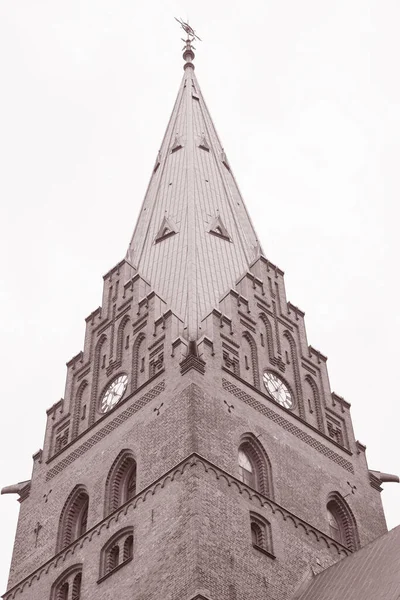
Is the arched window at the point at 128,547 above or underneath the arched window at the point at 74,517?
underneath

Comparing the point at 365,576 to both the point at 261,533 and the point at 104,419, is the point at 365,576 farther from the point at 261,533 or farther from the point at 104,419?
the point at 104,419

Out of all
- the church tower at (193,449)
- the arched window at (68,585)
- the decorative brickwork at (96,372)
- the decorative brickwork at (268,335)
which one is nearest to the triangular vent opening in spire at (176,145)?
the church tower at (193,449)

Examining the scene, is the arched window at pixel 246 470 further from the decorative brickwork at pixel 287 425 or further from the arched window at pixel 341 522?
the arched window at pixel 341 522

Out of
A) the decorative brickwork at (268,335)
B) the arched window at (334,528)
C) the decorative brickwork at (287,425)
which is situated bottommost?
the arched window at (334,528)

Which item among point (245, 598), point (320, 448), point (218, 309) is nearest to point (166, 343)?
point (218, 309)

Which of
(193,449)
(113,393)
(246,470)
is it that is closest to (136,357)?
(113,393)

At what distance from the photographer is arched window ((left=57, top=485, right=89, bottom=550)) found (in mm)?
36219

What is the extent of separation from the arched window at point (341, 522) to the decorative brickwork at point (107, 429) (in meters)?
6.48

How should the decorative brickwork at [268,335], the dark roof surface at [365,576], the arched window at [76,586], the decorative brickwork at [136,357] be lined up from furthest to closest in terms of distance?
the decorative brickwork at [268,335] → the decorative brickwork at [136,357] → the arched window at [76,586] → the dark roof surface at [365,576]

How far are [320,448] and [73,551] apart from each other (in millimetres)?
8799

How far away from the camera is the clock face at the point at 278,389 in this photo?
3860 centimetres

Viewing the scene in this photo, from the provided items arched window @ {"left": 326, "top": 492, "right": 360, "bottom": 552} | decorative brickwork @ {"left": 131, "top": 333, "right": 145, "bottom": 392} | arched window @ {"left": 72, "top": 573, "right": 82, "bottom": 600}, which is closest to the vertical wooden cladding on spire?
decorative brickwork @ {"left": 131, "top": 333, "right": 145, "bottom": 392}

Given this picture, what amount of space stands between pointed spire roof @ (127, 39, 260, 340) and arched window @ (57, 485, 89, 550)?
6.32 metres

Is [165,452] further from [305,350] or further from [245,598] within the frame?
[305,350]
